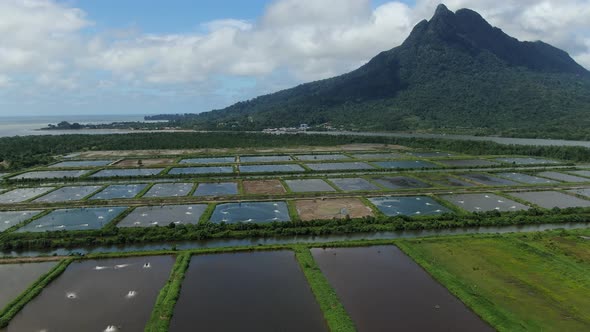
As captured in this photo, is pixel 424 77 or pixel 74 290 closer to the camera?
pixel 74 290

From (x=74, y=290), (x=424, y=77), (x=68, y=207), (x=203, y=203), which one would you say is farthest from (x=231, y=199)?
(x=424, y=77)

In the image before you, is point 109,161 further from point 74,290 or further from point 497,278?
point 497,278

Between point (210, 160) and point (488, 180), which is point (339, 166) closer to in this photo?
point (488, 180)

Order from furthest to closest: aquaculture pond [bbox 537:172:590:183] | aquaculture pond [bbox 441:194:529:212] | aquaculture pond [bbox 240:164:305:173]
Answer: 1. aquaculture pond [bbox 240:164:305:173]
2. aquaculture pond [bbox 537:172:590:183]
3. aquaculture pond [bbox 441:194:529:212]

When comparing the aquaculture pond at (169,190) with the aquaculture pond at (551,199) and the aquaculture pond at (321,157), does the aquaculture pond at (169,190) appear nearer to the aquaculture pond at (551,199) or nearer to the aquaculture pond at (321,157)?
the aquaculture pond at (321,157)

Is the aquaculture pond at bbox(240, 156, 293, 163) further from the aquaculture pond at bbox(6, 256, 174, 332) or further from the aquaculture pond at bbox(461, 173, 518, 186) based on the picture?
the aquaculture pond at bbox(6, 256, 174, 332)

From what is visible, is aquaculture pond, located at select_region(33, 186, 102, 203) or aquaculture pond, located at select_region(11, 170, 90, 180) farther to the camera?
aquaculture pond, located at select_region(11, 170, 90, 180)

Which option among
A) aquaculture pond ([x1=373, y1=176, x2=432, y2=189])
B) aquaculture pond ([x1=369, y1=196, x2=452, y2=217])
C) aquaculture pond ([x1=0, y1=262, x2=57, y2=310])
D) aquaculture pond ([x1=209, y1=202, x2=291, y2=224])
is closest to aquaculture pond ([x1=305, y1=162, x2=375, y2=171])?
aquaculture pond ([x1=373, y1=176, x2=432, y2=189])
